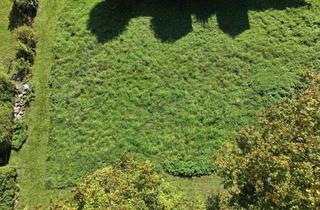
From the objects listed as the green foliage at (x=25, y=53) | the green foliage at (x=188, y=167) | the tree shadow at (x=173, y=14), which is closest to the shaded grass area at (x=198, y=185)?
the green foliage at (x=188, y=167)

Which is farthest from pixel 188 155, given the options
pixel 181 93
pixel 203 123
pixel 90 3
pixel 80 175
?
pixel 90 3

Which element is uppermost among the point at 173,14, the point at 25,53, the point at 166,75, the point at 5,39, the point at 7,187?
the point at 173,14

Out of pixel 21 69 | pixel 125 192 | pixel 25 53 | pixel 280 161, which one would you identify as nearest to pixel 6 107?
pixel 21 69

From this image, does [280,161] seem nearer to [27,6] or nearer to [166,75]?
[166,75]

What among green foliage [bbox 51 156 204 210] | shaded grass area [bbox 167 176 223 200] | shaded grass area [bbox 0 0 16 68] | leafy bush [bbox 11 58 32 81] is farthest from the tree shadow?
green foliage [bbox 51 156 204 210]

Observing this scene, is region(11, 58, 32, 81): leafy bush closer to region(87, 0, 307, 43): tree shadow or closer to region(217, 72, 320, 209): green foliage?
region(87, 0, 307, 43): tree shadow

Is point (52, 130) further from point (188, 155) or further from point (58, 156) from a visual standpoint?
point (188, 155)
